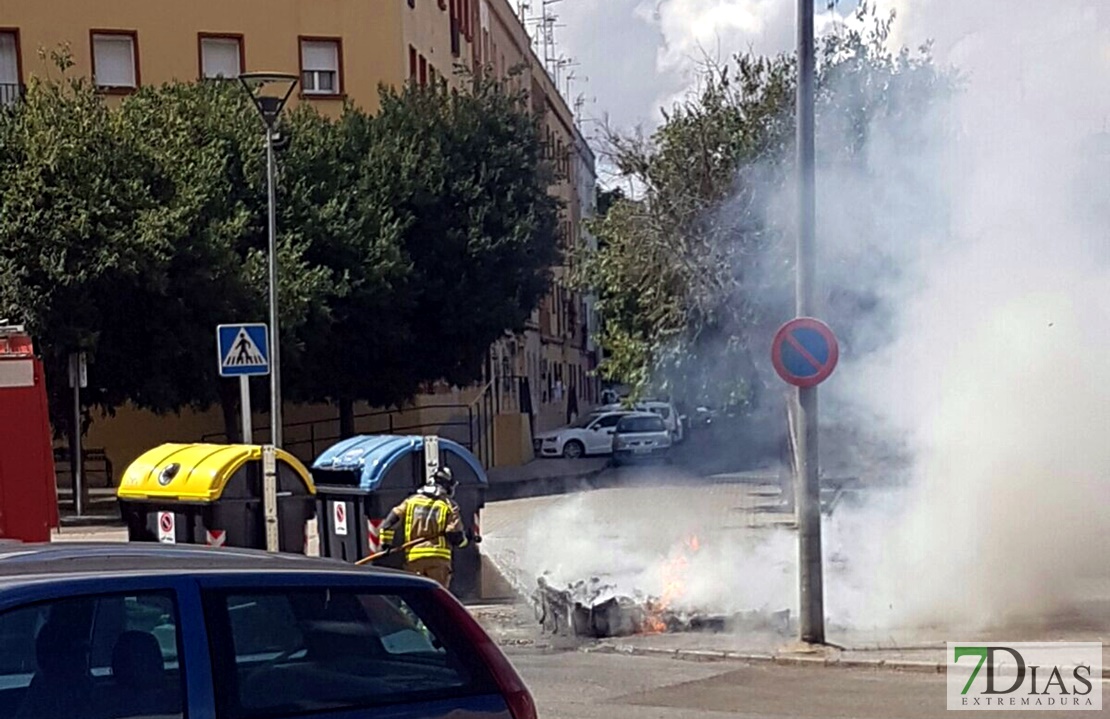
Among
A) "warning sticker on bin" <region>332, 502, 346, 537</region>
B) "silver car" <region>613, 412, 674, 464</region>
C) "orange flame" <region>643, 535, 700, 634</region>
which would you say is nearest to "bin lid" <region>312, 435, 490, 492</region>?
"warning sticker on bin" <region>332, 502, 346, 537</region>

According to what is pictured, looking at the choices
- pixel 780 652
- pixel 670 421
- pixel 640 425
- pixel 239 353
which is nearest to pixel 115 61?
pixel 640 425

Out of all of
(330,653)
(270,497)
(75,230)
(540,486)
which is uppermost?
(75,230)

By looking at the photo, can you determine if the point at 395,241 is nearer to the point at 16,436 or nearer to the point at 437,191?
the point at 437,191

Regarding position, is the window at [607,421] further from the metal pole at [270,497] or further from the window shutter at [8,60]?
the metal pole at [270,497]

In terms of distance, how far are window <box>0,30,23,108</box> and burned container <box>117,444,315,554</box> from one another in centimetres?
2006

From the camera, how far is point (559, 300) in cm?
6116

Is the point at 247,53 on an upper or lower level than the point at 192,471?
upper

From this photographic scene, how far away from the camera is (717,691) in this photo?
1034cm

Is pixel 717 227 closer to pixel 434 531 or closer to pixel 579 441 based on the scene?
pixel 434 531

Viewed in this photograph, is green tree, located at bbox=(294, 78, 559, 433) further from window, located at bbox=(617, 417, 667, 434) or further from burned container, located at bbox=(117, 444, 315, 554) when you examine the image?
burned container, located at bbox=(117, 444, 315, 554)

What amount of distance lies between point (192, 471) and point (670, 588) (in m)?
4.62

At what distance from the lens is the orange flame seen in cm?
1279

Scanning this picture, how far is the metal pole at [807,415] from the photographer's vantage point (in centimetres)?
1161

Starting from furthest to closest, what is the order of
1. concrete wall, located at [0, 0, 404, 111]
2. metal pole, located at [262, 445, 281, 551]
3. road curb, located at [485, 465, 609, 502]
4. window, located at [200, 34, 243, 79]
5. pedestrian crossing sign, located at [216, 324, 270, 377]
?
window, located at [200, 34, 243, 79]
concrete wall, located at [0, 0, 404, 111]
road curb, located at [485, 465, 609, 502]
pedestrian crossing sign, located at [216, 324, 270, 377]
metal pole, located at [262, 445, 281, 551]
